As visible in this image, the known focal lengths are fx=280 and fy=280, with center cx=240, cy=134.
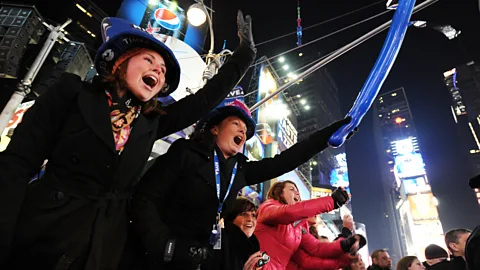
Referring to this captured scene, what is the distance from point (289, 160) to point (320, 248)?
218 centimetres

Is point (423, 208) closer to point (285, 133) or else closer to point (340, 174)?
point (340, 174)

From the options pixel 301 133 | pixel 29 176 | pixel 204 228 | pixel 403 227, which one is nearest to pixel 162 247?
pixel 204 228

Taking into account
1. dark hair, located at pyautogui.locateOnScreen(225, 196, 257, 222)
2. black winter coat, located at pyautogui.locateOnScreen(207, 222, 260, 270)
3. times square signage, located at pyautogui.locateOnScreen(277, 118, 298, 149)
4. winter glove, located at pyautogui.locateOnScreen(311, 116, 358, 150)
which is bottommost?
black winter coat, located at pyautogui.locateOnScreen(207, 222, 260, 270)

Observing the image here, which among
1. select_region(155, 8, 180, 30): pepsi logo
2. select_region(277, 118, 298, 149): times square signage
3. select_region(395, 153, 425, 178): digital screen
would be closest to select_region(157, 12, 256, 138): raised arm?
select_region(155, 8, 180, 30): pepsi logo

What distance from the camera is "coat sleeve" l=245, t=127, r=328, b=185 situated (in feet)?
9.20

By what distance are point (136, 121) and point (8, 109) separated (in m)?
12.1

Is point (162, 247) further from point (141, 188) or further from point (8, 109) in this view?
point (8, 109)

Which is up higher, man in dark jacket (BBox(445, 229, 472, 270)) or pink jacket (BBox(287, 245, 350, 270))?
man in dark jacket (BBox(445, 229, 472, 270))

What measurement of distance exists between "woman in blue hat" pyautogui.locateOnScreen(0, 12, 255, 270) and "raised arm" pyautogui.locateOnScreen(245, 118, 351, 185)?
114 cm

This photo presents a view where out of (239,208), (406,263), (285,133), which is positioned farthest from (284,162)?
(285,133)

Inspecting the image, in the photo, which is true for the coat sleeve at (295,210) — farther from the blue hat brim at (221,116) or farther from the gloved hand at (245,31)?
the gloved hand at (245,31)

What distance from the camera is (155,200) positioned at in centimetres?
193

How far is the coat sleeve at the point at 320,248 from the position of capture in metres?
4.19

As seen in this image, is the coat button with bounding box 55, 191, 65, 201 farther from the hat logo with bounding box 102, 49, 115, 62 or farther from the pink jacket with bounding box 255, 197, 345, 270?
the pink jacket with bounding box 255, 197, 345, 270
